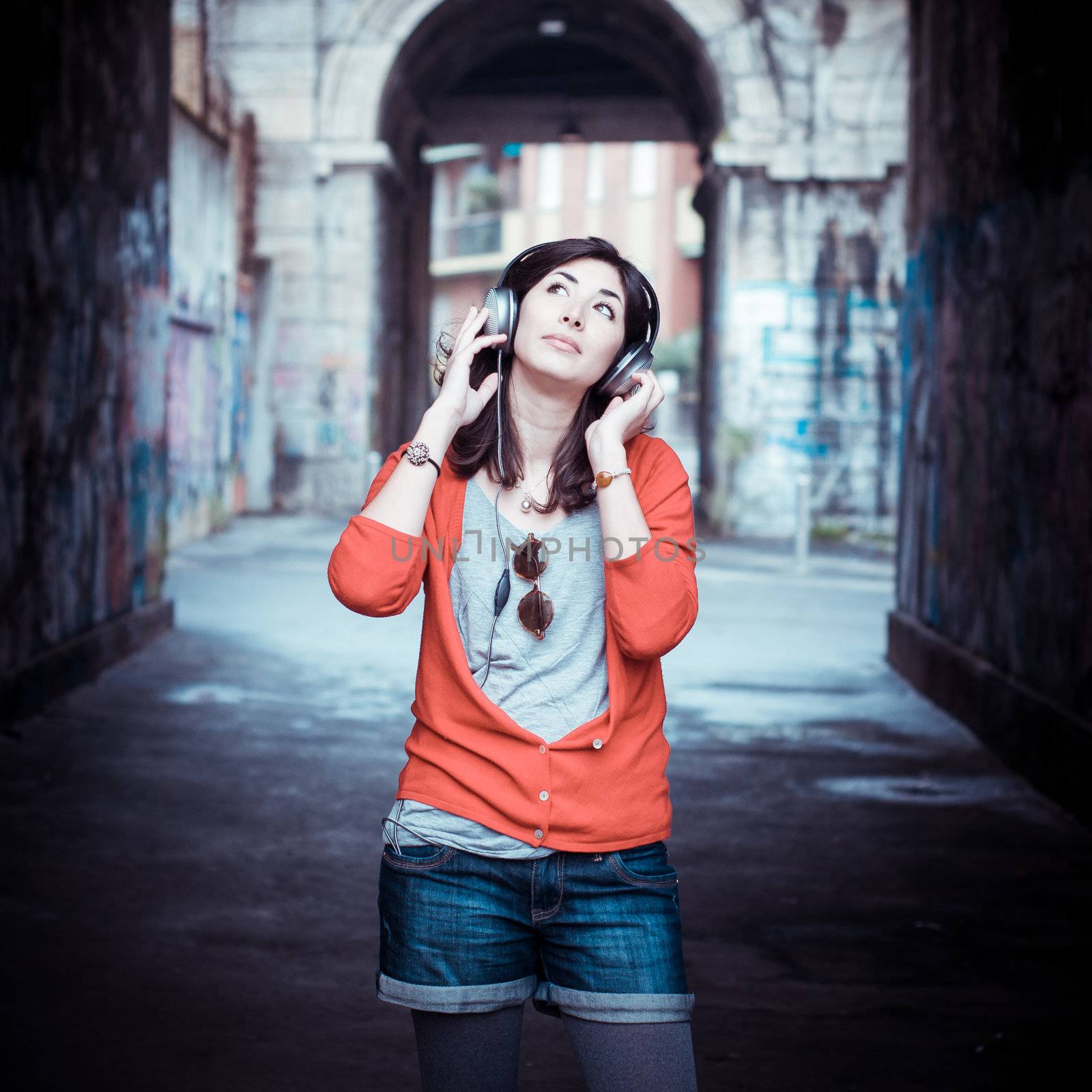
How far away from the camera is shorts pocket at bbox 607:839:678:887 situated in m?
2.12

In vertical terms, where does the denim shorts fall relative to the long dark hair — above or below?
below

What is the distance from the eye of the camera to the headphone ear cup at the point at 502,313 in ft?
7.39

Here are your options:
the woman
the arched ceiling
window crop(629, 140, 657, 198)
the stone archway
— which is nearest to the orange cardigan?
the woman

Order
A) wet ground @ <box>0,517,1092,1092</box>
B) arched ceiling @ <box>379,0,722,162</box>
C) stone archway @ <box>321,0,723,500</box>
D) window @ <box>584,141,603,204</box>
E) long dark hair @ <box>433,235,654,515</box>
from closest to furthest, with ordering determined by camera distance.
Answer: long dark hair @ <box>433,235,654,515</box>
wet ground @ <box>0,517,1092,1092</box>
stone archway @ <box>321,0,723,500</box>
arched ceiling @ <box>379,0,722,162</box>
window @ <box>584,141,603,204</box>

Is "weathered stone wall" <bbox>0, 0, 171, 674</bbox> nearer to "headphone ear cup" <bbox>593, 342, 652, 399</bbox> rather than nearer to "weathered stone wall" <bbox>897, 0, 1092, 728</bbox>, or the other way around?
"weathered stone wall" <bbox>897, 0, 1092, 728</bbox>

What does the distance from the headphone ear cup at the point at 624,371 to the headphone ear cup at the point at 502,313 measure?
16 centimetres

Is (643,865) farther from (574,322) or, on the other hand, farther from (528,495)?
(574,322)

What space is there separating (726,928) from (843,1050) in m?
0.87

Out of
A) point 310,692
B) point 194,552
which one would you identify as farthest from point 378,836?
point 194,552

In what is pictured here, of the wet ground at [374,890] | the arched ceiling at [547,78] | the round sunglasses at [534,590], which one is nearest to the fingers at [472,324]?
the round sunglasses at [534,590]

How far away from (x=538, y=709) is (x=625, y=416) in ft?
1.50

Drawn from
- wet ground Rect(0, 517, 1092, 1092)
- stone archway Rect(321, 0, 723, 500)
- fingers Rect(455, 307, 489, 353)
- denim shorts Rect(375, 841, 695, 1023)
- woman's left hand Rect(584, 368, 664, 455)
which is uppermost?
stone archway Rect(321, 0, 723, 500)

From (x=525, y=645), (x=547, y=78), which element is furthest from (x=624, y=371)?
(x=547, y=78)

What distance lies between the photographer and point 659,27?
19906 mm
